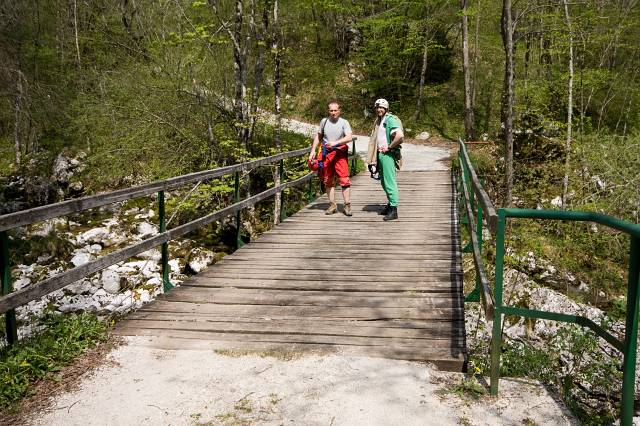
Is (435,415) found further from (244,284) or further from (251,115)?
(251,115)

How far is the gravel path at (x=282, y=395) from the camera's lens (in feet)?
9.84

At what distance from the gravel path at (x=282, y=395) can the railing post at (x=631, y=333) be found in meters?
0.38

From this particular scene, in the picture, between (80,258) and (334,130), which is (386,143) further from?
(80,258)

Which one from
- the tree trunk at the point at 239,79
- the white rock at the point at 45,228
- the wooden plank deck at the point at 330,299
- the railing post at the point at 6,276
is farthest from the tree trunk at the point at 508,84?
the white rock at the point at 45,228

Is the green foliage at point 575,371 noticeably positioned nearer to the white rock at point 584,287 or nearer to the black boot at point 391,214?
the black boot at point 391,214

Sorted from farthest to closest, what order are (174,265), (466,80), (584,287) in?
(466,80)
(174,265)
(584,287)

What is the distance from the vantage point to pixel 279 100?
15.5 metres

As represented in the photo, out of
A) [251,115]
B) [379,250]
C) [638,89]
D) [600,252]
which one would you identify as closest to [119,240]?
[251,115]

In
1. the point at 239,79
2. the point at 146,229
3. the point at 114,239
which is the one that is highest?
the point at 239,79

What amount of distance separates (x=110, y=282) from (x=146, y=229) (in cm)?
342

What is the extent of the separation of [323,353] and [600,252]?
1268 cm

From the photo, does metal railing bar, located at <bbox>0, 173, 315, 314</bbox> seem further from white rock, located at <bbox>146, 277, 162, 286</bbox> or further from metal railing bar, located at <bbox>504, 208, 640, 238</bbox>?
white rock, located at <bbox>146, 277, 162, 286</bbox>

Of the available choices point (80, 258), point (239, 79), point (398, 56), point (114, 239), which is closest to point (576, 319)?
point (239, 79)

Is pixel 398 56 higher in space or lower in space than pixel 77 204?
higher
